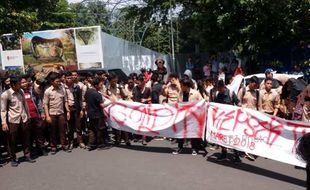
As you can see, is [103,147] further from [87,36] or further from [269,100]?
[87,36]

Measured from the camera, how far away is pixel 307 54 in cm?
1741

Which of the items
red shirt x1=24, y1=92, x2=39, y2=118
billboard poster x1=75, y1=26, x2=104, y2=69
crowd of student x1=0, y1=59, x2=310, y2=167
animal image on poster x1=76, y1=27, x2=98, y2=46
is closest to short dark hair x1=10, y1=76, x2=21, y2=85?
crowd of student x1=0, y1=59, x2=310, y2=167

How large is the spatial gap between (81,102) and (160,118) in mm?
2010

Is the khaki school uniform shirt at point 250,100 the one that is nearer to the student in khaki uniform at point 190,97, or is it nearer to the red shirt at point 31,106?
the student in khaki uniform at point 190,97

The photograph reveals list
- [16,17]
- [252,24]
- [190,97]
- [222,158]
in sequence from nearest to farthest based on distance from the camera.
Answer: [222,158] → [190,97] → [16,17] → [252,24]

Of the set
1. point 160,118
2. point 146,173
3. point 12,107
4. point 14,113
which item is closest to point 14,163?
point 14,113

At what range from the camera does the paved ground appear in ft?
22.2

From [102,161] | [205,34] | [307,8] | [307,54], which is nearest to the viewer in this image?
[102,161]

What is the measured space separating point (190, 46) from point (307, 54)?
71.3ft

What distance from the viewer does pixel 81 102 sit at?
10.1m

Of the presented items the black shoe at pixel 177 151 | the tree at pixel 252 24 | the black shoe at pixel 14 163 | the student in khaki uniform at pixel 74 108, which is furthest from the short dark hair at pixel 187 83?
the tree at pixel 252 24

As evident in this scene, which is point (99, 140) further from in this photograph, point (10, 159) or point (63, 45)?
point (63, 45)

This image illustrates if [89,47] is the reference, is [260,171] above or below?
below

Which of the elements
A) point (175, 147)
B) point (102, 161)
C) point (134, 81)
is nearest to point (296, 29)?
point (134, 81)
